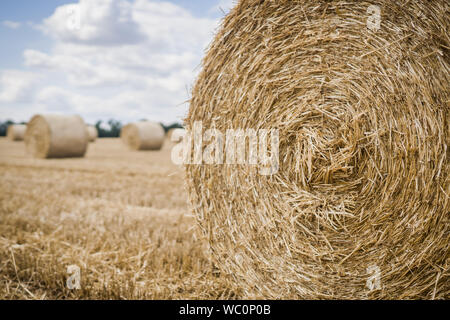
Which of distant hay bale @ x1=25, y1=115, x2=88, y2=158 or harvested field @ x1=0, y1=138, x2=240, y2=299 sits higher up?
distant hay bale @ x1=25, y1=115, x2=88, y2=158

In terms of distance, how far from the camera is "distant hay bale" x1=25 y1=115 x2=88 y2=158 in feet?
29.5

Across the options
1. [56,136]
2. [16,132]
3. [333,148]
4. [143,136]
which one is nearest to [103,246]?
[333,148]

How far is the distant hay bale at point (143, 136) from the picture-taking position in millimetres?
Answer: 12255

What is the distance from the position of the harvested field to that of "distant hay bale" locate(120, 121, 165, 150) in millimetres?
7111

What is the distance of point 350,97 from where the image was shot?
6.92ft

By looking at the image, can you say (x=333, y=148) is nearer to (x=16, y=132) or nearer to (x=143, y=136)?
(x=143, y=136)

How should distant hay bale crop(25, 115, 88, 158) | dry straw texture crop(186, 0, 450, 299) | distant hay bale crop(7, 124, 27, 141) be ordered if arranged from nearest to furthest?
dry straw texture crop(186, 0, 450, 299) → distant hay bale crop(25, 115, 88, 158) → distant hay bale crop(7, 124, 27, 141)

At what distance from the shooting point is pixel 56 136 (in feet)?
29.6

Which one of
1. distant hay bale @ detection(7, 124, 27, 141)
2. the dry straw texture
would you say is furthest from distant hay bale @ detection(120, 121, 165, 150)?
the dry straw texture

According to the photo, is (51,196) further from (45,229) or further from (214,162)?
(214,162)

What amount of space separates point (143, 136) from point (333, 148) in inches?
417

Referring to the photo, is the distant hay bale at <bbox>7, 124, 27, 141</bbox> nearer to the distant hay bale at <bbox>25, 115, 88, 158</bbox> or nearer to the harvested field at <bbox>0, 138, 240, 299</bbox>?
the distant hay bale at <bbox>25, 115, 88, 158</bbox>

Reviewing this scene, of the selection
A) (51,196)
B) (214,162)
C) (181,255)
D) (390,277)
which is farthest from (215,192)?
(51,196)

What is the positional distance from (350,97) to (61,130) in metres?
8.41
